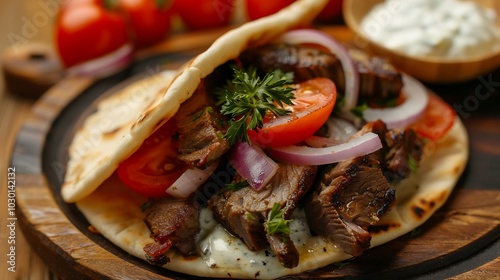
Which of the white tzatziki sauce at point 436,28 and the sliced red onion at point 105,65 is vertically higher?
the sliced red onion at point 105,65

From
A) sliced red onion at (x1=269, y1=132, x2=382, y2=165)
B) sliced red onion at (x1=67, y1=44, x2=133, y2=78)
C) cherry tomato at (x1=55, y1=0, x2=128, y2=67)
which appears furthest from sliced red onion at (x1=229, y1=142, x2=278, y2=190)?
cherry tomato at (x1=55, y1=0, x2=128, y2=67)

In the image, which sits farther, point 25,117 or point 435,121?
point 25,117

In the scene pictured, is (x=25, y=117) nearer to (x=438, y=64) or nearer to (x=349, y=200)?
(x=349, y=200)

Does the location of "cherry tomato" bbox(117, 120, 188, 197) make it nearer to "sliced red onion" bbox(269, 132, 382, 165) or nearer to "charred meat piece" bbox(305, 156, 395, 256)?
"sliced red onion" bbox(269, 132, 382, 165)

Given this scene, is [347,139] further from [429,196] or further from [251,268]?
[251,268]

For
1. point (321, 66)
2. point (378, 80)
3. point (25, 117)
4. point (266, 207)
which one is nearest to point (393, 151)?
point (378, 80)

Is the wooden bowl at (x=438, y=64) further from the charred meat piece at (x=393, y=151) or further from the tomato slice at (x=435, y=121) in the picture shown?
the charred meat piece at (x=393, y=151)

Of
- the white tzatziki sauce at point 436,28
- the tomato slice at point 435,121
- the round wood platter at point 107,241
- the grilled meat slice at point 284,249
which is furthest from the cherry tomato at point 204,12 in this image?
the grilled meat slice at point 284,249
